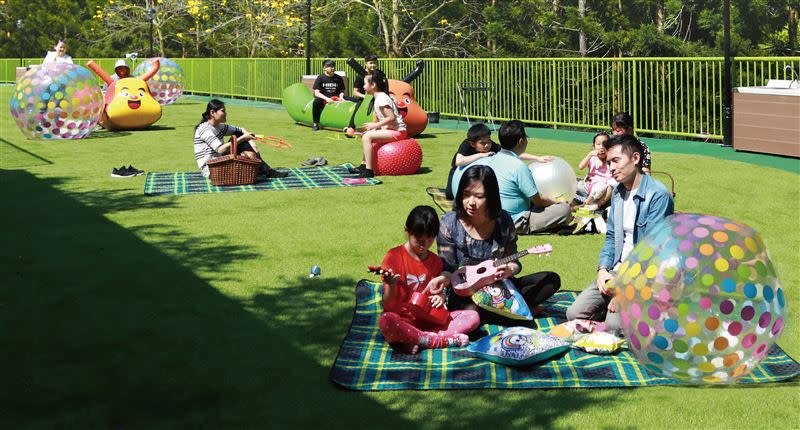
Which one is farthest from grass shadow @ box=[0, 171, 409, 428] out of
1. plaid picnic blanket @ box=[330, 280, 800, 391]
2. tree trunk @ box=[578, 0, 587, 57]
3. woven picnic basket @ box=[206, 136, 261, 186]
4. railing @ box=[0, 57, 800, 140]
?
tree trunk @ box=[578, 0, 587, 57]

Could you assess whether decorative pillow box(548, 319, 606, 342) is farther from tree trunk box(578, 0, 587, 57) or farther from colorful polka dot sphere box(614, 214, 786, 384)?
tree trunk box(578, 0, 587, 57)

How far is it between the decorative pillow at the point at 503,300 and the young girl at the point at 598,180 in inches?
153

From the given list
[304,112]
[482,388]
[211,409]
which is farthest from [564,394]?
[304,112]

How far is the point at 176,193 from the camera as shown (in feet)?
40.1

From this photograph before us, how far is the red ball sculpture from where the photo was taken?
44.9ft

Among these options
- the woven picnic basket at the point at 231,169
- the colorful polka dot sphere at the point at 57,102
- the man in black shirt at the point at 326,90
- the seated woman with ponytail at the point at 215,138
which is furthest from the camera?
the man in black shirt at the point at 326,90

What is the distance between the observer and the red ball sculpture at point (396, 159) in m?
13.7

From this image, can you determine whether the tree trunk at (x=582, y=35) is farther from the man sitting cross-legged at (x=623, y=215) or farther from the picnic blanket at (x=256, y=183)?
the man sitting cross-legged at (x=623, y=215)

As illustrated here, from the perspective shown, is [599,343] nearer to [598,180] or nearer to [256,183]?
[598,180]

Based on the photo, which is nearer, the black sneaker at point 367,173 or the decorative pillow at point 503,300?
the decorative pillow at point 503,300

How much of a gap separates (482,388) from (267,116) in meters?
22.4

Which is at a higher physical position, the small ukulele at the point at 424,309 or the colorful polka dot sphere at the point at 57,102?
the colorful polka dot sphere at the point at 57,102

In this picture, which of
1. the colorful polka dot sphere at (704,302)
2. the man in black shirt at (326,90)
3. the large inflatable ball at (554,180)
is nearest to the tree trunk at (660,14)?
the man in black shirt at (326,90)

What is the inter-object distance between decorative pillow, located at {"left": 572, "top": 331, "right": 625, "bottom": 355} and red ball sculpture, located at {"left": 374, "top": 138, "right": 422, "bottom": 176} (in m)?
7.88
